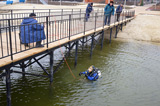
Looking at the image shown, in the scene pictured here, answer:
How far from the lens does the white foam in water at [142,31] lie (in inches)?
698

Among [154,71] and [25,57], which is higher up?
[25,57]

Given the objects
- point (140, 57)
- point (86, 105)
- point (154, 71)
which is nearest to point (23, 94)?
point (86, 105)

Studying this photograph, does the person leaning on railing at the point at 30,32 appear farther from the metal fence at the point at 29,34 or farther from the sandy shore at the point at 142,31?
the sandy shore at the point at 142,31

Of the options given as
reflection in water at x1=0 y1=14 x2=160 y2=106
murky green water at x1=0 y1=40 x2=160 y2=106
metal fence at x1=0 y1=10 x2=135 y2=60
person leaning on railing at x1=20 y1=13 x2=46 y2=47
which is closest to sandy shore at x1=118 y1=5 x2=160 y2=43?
reflection in water at x1=0 y1=14 x2=160 y2=106

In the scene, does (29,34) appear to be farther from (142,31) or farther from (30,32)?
(142,31)

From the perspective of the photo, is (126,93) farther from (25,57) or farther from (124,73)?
(25,57)

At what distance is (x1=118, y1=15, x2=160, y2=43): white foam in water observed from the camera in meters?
17.7

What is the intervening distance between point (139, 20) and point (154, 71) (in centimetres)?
1453

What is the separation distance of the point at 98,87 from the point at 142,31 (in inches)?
527

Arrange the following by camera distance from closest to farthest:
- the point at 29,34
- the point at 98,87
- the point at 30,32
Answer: the point at 29,34
the point at 30,32
the point at 98,87

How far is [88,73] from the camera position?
8.23 metres

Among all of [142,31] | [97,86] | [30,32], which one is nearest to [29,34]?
[30,32]

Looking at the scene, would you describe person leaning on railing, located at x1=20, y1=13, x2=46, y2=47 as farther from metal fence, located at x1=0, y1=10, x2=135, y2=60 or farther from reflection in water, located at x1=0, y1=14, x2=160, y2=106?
reflection in water, located at x1=0, y1=14, x2=160, y2=106

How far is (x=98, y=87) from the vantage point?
770 cm
